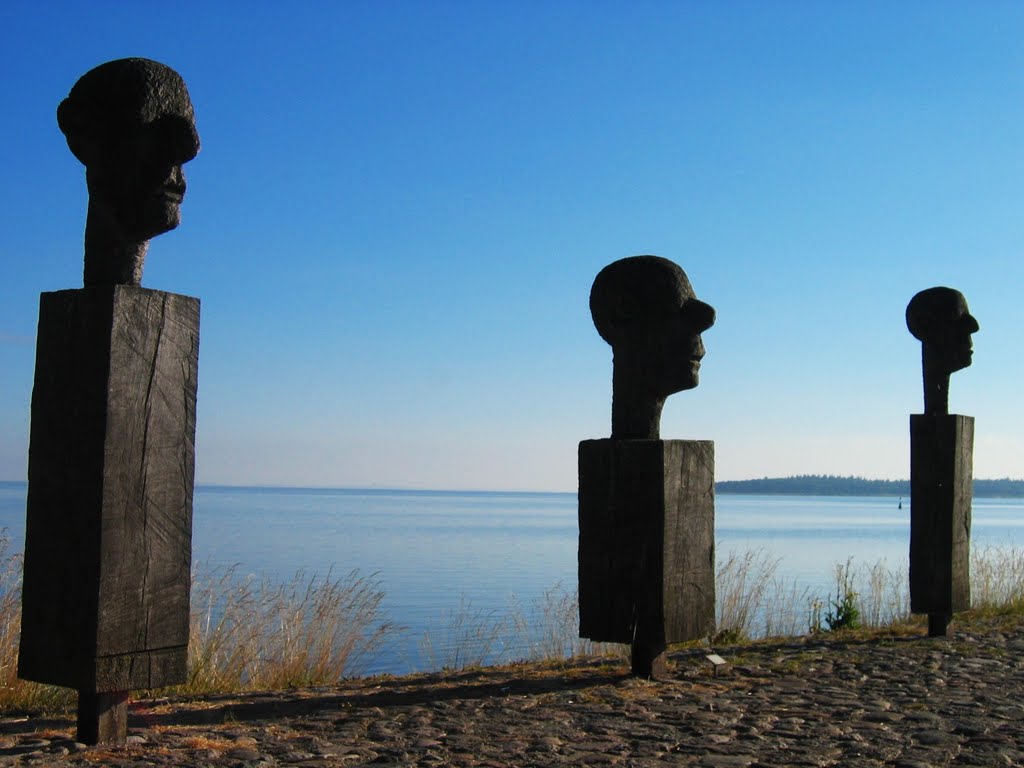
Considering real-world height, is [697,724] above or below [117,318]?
below

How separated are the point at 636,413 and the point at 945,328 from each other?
3289 mm

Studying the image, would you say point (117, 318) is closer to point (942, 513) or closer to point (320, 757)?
point (320, 757)

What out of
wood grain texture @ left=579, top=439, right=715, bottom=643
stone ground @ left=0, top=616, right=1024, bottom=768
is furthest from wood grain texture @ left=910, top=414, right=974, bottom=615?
wood grain texture @ left=579, top=439, right=715, bottom=643

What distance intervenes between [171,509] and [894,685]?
4.05m

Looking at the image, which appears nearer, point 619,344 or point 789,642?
point 619,344

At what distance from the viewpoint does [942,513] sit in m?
8.28

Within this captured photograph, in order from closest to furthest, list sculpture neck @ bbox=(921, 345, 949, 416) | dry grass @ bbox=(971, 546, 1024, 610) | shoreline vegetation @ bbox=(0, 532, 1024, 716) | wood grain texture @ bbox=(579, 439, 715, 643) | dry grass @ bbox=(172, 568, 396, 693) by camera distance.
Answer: wood grain texture @ bbox=(579, 439, 715, 643), shoreline vegetation @ bbox=(0, 532, 1024, 716), dry grass @ bbox=(172, 568, 396, 693), sculpture neck @ bbox=(921, 345, 949, 416), dry grass @ bbox=(971, 546, 1024, 610)

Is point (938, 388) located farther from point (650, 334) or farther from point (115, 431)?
point (115, 431)

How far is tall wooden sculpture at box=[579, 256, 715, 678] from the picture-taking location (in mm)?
6062

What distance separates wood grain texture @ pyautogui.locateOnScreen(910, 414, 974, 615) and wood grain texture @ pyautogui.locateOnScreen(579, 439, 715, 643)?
274cm

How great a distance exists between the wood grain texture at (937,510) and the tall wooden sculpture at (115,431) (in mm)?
5758

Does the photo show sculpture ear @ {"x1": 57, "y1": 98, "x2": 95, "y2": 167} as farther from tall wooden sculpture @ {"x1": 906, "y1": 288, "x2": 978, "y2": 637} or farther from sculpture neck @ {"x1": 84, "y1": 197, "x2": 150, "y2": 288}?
tall wooden sculpture @ {"x1": 906, "y1": 288, "x2": 978, "y2": 637}

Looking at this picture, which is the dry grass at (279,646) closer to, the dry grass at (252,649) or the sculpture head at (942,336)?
the dry grass at (252,649)

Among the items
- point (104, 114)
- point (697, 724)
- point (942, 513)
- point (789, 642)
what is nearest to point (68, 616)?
point (104, 114)
